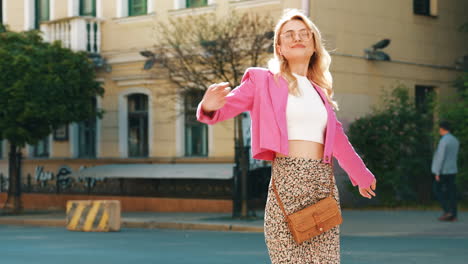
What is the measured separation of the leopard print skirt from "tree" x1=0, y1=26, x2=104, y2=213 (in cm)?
1700

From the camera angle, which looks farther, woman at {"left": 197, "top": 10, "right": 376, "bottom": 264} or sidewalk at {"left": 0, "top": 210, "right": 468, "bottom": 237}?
sidewalk at {"left": 0, "top": 210, "right": 468, "bottom": 237}

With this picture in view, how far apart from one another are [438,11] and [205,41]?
30.1 feet

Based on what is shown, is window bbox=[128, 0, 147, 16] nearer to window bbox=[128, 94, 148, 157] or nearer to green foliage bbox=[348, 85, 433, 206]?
window bbox=[128, 94, 148, 157]

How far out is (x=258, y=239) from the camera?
15.3 metres

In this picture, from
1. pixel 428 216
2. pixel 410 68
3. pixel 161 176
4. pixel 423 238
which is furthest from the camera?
pixel 410 68

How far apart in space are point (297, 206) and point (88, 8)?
22.8 metres

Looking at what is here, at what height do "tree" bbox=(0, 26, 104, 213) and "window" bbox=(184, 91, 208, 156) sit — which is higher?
"tree" bbox=(0, 26, 104, 213)

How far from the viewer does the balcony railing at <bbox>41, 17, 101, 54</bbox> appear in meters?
25.5

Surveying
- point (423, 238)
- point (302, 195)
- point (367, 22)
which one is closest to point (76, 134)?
point (367, 22)

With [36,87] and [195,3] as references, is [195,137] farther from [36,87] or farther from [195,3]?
[36,87]

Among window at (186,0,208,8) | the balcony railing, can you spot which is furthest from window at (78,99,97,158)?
window at (186,0,208,8)

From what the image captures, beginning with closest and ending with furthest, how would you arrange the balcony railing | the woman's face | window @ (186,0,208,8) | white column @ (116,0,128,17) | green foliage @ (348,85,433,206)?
the woman's face → green foliage @ (348,85,433,206) → window @ (186,0,208,8) → the balcony railing → white column @ (116,0,128,17)

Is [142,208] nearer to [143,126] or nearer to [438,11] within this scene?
[143,126]

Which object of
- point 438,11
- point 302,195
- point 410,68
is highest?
point 438,11
